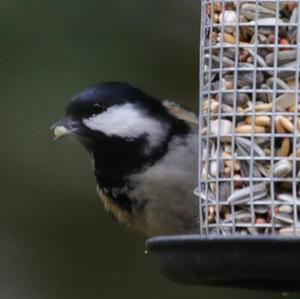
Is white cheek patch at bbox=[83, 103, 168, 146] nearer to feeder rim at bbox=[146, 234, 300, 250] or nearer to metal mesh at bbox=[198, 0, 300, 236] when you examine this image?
metal mesh at bbox=[198, 0, 300, 236]

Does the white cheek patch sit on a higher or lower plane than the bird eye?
lower

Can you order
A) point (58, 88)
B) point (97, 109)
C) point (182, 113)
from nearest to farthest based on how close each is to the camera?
1. point (97, 109)
2. point (182, 113)
3. point (58, 88)

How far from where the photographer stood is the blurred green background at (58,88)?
7133 mm

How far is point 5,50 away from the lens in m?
7.22

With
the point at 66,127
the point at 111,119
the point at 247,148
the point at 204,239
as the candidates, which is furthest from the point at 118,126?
the point at 204,239

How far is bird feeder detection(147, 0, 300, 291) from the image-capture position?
128 inches

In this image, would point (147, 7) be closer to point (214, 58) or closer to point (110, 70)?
point (110, 70)

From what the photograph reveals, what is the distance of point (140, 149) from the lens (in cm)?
438

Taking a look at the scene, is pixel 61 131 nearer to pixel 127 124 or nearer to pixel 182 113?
pixel 127 124

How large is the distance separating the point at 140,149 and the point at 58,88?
107 inches

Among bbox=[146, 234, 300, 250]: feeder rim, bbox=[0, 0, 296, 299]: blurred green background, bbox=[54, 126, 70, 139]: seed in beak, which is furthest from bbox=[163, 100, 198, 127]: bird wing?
bbox=[0, 0, 296, 299]: blurred green background

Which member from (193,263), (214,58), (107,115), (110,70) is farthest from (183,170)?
(110,70)

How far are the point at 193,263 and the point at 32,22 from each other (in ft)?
14.0

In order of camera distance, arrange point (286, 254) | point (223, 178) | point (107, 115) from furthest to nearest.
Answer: point (107, 115), point (223, 178), point (286, 254)
